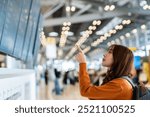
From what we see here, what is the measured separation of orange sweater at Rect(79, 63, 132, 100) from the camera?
1.80 metres

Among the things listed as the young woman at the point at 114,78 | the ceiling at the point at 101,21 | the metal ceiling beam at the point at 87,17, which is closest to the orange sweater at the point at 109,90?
the young woman at the point at 114,78

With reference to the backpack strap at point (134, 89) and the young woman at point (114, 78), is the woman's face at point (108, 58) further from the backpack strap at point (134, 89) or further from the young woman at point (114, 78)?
the backpack strap at point (134, 89)

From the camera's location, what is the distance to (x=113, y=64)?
1893 millimetres

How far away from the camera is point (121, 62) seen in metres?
1.87

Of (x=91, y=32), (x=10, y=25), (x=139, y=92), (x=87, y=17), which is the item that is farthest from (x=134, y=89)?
(x=10, y=25)

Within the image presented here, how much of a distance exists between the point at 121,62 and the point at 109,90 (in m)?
0.18

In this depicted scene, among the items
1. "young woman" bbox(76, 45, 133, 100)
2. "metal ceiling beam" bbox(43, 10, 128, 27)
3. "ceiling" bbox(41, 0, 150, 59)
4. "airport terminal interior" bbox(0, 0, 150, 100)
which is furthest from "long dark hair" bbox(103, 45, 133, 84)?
"metal ceiling beam" bbox(43, 10, 128, 27)

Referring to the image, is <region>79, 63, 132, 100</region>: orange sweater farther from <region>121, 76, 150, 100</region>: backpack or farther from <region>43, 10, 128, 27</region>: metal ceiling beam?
<region>43, 10, 128, 27</region>: metal ceiling beam

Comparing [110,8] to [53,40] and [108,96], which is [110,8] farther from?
[108,96]

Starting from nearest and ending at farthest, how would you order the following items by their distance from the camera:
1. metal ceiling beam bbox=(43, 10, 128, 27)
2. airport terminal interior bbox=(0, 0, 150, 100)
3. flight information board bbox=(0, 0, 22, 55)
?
airport terminal interior bbox=(0, 0, 150, 100) → metal ceiling beam bbox=(43, 10, 128, 27) → flight information board bbox=(0, 0, 22, 55)

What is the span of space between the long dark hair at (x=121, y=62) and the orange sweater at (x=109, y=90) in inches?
2.1

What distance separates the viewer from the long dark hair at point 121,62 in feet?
6.13

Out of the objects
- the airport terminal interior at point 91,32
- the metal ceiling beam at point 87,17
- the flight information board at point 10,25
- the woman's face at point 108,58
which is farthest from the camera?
the flight information board at point 10,25

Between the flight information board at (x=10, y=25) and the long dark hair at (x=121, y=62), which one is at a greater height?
the flight information board at (x=10, y=25)
